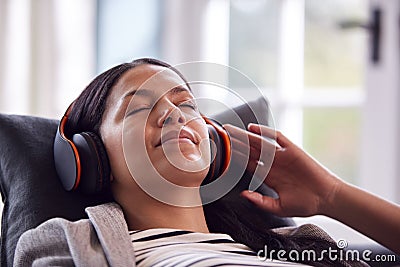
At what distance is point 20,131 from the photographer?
1.36 m

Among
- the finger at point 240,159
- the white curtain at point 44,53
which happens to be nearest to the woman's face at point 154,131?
the finger at point 240,159

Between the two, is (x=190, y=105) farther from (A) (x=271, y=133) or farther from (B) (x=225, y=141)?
(A) (x=271, y=133)

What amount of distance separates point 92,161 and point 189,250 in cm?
21

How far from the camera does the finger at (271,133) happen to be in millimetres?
1348

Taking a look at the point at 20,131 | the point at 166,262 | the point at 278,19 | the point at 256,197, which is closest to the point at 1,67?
the point at 278,19

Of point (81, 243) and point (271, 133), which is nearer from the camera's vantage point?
point (81, 243)

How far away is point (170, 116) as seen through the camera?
1.15 metres

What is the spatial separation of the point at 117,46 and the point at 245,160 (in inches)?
59.1

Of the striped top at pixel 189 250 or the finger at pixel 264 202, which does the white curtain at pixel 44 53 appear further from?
the striped top at pixel 189 250

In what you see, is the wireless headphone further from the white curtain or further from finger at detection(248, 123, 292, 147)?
the white curtain

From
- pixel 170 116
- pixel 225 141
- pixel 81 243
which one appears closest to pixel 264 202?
pixel 225 141

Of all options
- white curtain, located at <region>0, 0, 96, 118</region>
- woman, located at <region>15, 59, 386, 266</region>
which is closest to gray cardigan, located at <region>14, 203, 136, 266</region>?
woman, located at <region>15, 59, 386, 266</region>

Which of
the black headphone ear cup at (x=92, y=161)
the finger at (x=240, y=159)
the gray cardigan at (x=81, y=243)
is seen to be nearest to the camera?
the gray cardigan at (x=81, y=243)

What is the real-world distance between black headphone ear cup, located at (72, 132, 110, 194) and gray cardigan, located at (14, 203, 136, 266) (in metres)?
0.06
